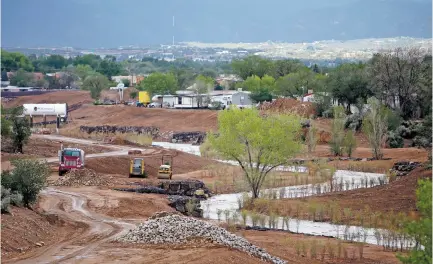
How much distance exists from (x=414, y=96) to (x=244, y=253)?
70.2m

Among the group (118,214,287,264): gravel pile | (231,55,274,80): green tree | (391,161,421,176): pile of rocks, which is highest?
(231,55,274,80): green tree

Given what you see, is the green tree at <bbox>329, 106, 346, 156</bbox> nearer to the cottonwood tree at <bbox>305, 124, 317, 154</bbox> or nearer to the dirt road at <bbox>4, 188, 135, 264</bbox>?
the cottonwood tree at <bbox>305, 124, 317, 154</bbox>

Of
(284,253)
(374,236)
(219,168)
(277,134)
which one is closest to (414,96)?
(219,168)

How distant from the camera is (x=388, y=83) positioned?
327 ft

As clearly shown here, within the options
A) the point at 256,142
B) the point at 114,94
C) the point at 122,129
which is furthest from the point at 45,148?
the point at 114,94

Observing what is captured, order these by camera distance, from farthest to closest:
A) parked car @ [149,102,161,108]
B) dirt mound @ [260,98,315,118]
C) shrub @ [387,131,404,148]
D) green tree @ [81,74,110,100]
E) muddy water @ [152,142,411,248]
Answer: green tree @ [81,74,110,100] < parked car @ [149,102,161,108] < dirt mound @ [260,98,315,118] < shrub @ [387,131,404,148] < muddy water @ [152,142,411,248]

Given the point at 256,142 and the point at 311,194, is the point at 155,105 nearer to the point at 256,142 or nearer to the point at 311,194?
the point at 311,194

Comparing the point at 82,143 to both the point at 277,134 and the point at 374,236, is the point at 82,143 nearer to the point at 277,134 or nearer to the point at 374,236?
the point at 277,134

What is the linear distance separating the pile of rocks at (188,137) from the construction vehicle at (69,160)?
42.4 m

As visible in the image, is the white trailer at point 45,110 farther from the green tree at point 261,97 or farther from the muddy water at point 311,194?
the muddy water at point 311,194

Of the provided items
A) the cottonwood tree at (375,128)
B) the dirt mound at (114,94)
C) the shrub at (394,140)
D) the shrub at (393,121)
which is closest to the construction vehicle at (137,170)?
the cottonwood tree at (375,128)

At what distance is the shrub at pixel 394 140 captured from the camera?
89.4 metres

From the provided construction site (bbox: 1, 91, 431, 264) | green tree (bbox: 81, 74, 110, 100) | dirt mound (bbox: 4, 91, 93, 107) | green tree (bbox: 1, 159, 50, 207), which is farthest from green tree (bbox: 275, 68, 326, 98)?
green tree (bbox: 1, 159, 50, 207)

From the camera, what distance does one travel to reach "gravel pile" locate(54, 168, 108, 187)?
5791 cm
